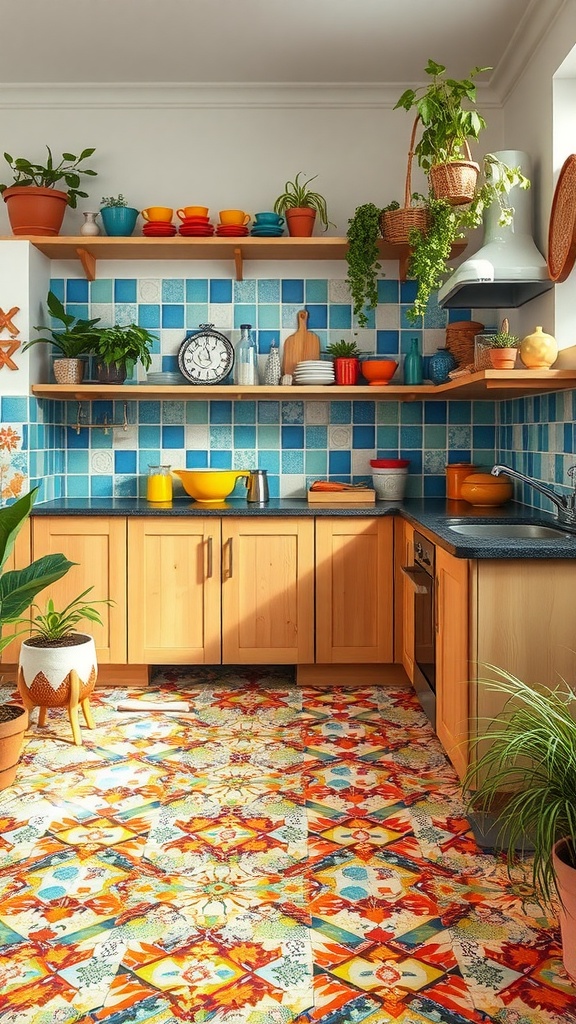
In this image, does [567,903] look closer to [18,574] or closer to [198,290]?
Answer: [18,574]

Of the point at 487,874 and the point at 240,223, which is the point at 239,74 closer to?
the point at 240,223

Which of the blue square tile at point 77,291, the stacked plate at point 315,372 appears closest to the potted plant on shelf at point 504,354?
the stacked plate at point 315,372

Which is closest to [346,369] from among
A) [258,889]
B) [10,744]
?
[10,744]

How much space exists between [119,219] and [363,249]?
3.80ft

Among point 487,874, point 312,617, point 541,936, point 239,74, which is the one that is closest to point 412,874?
point 487,874

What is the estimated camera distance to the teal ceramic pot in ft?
14.1

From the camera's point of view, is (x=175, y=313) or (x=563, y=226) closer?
(x=563, y=226)

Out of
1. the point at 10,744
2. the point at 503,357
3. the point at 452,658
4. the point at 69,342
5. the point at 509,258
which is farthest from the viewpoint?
the point at 69,342

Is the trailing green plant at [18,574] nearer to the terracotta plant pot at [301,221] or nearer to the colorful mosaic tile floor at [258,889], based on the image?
the colorful mosaic tile floor at [258,889]

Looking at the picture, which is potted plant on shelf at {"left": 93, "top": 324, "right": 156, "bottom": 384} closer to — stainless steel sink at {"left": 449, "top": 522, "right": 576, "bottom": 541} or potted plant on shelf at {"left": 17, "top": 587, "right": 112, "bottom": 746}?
potted plant on shelf at {"left": 17, "top": 587, "right": 112, "bottom": 746}

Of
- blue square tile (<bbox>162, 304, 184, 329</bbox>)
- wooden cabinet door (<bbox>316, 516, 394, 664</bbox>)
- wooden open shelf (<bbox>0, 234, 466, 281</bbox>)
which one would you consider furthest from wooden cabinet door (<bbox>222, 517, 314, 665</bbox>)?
wooden open shelf (<bbox>0, 234, 466, 281</bbox>)

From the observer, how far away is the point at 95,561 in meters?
4.02

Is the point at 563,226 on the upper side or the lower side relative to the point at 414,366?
upper

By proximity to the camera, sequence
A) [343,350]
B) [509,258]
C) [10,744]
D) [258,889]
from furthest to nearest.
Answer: [343,350], [509,258], [10,744], [258,889]
